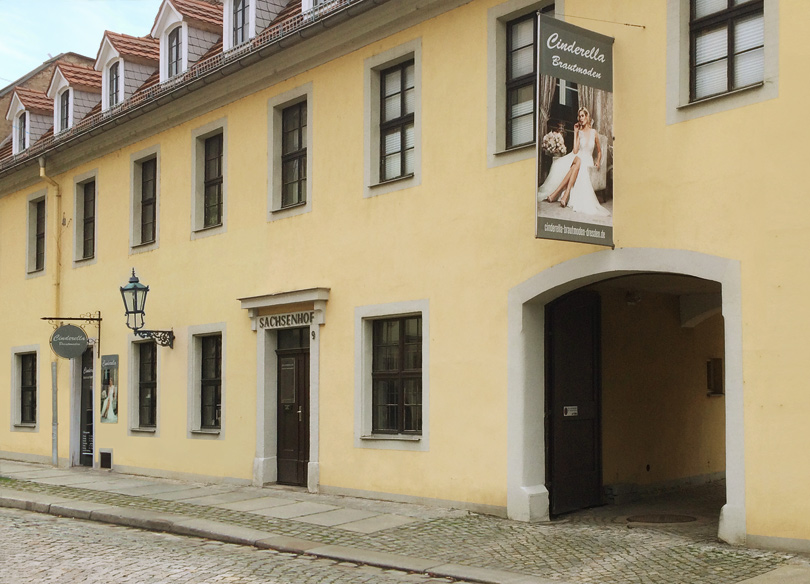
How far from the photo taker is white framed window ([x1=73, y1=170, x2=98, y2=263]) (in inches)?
830

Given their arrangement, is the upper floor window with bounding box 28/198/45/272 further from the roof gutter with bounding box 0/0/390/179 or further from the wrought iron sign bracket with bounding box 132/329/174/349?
the wrought iron sign bracket with bounding box 132/329/174/349

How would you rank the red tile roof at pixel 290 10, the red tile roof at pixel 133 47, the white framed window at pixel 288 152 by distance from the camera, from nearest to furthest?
the white framed window at pixel 288 152
the red tile roof at pixel 290 10
the red tile roof at pixel 133 47

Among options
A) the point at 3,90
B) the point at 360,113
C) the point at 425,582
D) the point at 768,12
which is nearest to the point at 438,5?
the point at 360,113

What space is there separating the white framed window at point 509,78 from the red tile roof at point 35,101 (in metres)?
15.3

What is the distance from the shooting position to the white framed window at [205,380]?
17.1 m

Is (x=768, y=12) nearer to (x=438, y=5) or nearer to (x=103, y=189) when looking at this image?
(x=438, y=5)

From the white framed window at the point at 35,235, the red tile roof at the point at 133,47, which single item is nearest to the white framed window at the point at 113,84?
the red tile roof at the point at 133,47

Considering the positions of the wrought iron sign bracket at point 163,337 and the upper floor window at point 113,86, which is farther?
the upper floor window at point 113,86

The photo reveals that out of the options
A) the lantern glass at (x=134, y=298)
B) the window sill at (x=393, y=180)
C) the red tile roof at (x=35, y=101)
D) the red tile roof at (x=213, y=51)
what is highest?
the red tile roof at (x=35, y=101)

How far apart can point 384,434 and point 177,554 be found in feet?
13.8

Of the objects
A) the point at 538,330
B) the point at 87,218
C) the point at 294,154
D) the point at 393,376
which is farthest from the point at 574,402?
the point at 87,218

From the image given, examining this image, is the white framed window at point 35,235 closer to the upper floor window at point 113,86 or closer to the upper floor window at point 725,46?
the upper floor window at point 113,86

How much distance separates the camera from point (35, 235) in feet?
76.1

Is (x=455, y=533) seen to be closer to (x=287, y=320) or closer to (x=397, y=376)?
(x=397, y=376)
